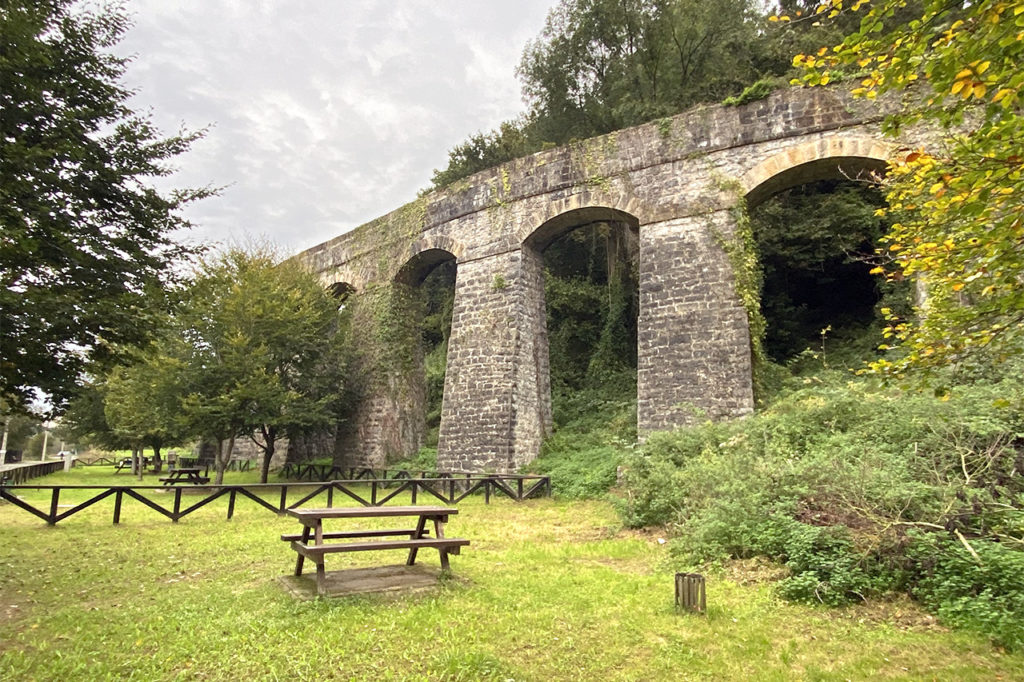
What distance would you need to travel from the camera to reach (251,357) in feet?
41.4

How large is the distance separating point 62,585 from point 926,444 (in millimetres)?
7295

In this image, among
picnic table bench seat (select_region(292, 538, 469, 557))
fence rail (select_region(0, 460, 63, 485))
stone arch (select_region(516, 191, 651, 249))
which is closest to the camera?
picnic table bench seat (select_region(292, 538, 469, 557))

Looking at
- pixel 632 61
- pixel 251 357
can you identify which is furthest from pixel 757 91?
pixel 251 357

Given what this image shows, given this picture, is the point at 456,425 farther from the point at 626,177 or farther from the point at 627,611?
the point at 627,611

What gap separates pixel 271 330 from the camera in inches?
520

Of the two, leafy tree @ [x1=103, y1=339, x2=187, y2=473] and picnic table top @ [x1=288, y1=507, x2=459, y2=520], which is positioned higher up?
leafy tree @ [x1=103, y1=339, x2=187, y2=473]

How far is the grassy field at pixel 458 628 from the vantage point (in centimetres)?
317

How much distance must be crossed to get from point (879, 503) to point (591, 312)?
37.1 ft

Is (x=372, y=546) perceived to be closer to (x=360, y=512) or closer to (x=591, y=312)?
(x=360, y=512)

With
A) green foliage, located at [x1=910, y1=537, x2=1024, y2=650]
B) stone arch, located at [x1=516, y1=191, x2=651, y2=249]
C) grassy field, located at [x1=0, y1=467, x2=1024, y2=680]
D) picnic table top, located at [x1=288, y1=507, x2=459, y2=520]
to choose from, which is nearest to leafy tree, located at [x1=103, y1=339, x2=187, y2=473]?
grassy field, located at [x1=0, y1=467, x2=1024, y2=680]

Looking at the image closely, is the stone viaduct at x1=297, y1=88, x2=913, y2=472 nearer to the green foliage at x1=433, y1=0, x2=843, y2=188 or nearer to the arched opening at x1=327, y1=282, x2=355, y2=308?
the arched opening at x1=327, y1=282, x2=355, y2=308

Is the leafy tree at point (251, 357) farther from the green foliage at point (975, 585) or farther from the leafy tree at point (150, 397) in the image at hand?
the green foliage at point (975, 585)

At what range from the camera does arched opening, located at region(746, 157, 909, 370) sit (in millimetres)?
11656

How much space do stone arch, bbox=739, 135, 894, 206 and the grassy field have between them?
22.8 ft
